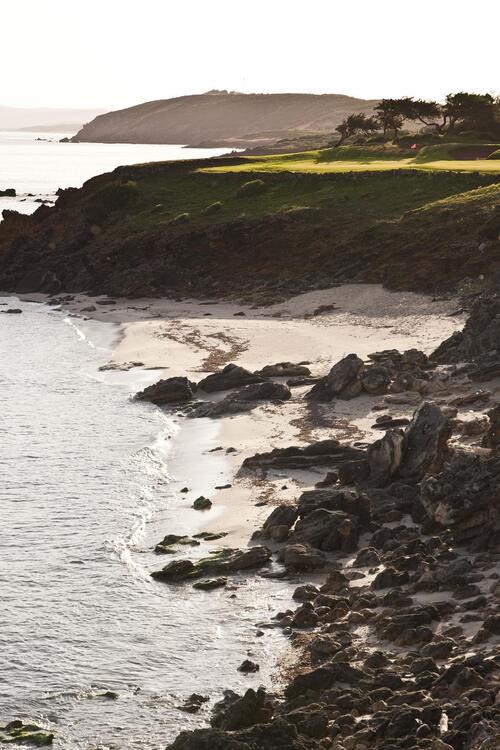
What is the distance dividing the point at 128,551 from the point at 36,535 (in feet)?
8.56

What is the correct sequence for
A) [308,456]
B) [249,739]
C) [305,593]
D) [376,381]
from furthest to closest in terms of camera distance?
1. [376,381]
2. [308,456]
3. [305,593]
4. [249,739]

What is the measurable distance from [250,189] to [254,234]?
27.0 ft

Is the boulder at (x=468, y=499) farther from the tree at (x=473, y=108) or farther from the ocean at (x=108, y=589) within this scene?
the tree at (x=473, y=108)

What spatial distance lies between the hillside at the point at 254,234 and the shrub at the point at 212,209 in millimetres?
94

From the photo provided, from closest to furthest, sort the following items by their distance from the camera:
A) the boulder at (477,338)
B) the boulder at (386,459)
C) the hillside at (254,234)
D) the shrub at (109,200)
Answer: the boulder at (386,459) < the boulder at (477,338) < the hillside at (254,234) < the shrub at (109,200)

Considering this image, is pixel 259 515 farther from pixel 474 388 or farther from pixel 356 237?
pixel 356 237

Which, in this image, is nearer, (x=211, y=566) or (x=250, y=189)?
(x=211, y=566)

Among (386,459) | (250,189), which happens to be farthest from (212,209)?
(386,459)

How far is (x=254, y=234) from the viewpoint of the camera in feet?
224

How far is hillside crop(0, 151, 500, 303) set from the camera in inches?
2356

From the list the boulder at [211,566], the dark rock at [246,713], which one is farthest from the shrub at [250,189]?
the dark rock at [246,713]

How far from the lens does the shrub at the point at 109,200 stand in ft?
258

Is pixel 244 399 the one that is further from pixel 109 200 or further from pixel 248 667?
pixel 109 200

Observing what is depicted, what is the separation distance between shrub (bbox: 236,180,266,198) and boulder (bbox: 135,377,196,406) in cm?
3659
